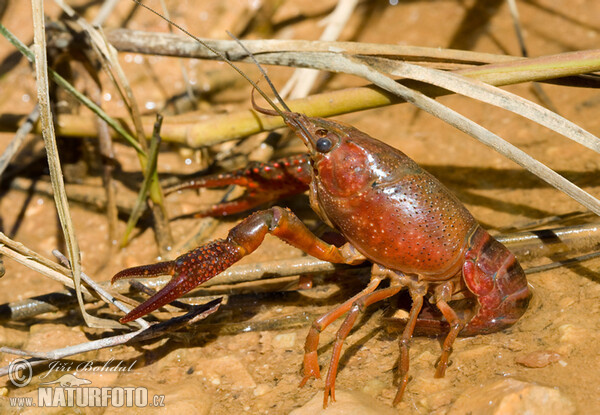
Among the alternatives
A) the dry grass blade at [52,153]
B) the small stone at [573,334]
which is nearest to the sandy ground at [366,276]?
the small stone at [573,334]

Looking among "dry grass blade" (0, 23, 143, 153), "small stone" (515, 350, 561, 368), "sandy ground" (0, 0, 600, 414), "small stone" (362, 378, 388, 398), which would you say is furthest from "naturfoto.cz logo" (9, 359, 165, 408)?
"small stone" (515, 350, 561, 368)

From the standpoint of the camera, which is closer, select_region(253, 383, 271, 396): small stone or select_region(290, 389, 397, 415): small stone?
select_region(290, 389, 397, 415): small stone

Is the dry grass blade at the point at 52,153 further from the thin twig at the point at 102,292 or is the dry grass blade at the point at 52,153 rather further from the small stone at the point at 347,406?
the small stone at the point at 347,406

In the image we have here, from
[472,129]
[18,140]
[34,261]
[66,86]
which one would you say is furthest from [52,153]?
[472,129]

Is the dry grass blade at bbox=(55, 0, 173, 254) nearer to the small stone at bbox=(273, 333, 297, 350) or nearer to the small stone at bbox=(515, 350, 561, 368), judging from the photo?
the small stone at bbox=(273, 333, 297, 350)

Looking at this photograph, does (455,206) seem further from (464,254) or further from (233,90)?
(233,90)

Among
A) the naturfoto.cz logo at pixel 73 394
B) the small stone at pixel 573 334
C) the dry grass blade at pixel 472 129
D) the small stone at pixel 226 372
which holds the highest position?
the dry grass blade at pixel 472 129

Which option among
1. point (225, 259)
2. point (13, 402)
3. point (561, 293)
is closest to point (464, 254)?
point (561, 293)
